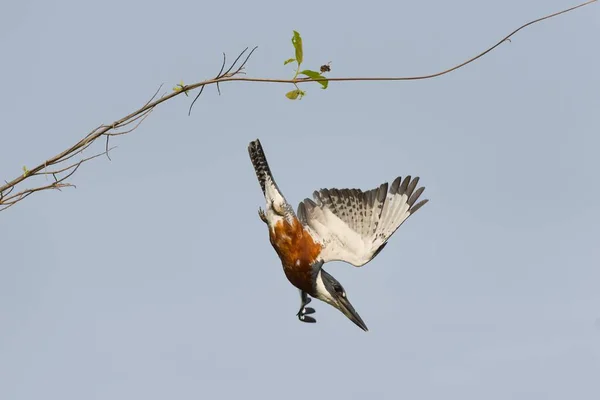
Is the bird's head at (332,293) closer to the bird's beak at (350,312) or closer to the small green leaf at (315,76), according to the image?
the bird's beak at (350,312)

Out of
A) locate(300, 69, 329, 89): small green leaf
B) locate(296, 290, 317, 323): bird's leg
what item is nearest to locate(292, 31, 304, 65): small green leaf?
locate(300, 69, 329, 89): small green leaf

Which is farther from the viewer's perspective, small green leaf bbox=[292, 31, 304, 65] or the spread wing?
the spread wing

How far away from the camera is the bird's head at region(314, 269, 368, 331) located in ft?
18.3

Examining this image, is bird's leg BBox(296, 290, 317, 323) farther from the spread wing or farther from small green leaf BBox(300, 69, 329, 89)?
small green leaf BBox(300, 69, 329, 89)

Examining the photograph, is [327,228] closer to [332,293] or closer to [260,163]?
[332,293]

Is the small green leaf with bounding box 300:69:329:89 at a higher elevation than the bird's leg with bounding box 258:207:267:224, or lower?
lower

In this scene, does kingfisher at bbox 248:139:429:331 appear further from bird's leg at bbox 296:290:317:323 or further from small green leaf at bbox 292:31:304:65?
small green leaf at bbox 292:31:304:65

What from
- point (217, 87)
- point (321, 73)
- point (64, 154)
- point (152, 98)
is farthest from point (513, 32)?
point (64, 154)

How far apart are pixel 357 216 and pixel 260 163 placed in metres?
0.80

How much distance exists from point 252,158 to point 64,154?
2677 millimetres

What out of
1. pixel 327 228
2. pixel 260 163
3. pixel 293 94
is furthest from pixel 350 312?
pixel 293 94

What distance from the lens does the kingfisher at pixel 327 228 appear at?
549 cm

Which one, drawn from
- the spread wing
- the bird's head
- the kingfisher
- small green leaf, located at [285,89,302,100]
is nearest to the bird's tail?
the kingfisher

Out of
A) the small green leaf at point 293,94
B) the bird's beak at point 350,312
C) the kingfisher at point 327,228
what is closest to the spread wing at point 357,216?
the kingfisher at point 327,228
